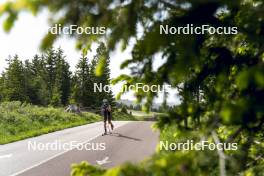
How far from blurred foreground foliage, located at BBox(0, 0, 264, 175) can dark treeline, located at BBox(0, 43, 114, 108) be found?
2376 inches

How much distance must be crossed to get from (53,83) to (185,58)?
84390 mm

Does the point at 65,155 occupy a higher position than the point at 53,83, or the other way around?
the point at 53,83

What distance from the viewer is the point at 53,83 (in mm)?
85812

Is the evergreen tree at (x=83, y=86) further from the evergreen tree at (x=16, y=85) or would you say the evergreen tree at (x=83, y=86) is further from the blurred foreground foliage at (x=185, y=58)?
the blurred foreground foliage at (x=185, y=58)

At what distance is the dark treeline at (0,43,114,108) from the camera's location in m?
71.6

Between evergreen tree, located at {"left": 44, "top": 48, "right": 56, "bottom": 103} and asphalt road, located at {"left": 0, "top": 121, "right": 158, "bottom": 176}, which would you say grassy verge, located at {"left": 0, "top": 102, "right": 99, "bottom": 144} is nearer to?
asphalt road, located at {"left": 0, "top": 121, "right": 158, "bottom": 176}

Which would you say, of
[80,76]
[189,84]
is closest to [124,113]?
[80,76]

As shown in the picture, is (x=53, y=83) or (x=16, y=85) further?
(x=53, y=83)

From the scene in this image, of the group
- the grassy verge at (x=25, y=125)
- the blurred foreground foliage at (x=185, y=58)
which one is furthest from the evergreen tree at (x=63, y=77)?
the blurred foreground foliage at (x=185, y=58)


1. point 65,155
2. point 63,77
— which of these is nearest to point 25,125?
point 65,155

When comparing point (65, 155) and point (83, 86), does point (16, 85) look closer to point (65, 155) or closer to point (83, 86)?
point (83, 86)

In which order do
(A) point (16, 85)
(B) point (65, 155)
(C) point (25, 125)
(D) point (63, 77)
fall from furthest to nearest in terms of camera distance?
(D) point (63, 77) → (A) point (16, 85) → (C) point (25, 125) → (B) point (65, 155)

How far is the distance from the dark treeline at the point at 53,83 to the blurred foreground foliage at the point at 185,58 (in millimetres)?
60362

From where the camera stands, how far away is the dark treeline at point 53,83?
71625 millimetres
